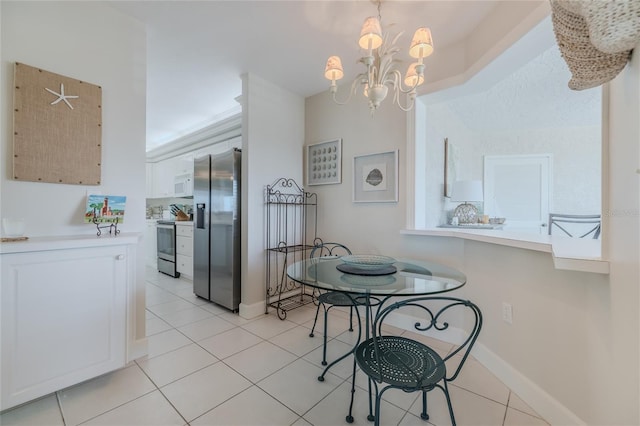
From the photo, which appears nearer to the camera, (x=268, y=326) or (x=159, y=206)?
(x=268, y=326)

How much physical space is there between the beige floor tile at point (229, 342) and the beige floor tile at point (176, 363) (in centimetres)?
6

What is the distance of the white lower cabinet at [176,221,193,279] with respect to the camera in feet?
12.7

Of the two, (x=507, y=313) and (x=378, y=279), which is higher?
(x=378, y=279)

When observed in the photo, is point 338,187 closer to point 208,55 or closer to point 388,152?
point 388,152

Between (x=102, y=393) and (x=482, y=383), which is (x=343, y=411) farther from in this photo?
(x=102, y=393)

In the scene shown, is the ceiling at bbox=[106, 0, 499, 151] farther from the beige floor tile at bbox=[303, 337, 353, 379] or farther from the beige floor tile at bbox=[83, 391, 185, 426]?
the beige floor tile at bbox=[83, 391, 185, 426]

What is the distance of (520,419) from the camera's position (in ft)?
4.51

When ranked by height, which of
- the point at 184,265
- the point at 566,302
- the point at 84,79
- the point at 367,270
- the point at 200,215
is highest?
the point at 84,79

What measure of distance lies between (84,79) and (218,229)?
1.69 m

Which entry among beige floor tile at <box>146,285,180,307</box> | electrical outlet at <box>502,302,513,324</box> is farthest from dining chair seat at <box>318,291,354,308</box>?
beige floor tile at <box>146,285,180,307</box>

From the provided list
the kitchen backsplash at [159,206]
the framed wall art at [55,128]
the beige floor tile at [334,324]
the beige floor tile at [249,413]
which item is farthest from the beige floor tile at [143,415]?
the kitchen backsplash at [159,206]

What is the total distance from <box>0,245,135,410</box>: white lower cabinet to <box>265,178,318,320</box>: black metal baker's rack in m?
1.41

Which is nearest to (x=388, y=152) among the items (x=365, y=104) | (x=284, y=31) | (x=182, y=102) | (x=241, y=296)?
(x=365, y=104)

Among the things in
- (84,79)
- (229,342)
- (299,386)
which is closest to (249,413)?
(299,386)
